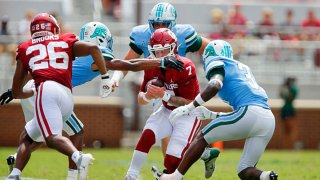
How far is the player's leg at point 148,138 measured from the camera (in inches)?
365

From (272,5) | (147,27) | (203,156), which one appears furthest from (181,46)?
(272,5)

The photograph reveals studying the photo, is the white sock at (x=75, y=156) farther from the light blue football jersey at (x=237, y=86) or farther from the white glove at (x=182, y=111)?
the light blue football jersey at (x=237, y=86)

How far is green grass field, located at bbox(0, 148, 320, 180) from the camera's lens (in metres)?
11.6

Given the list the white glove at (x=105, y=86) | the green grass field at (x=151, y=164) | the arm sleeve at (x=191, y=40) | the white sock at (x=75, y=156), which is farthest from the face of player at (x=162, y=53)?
the green grass field at (x=151, y=164)

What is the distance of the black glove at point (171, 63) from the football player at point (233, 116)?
0.28 m

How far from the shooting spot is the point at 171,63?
9016mm

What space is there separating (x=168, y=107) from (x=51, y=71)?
4.70ft

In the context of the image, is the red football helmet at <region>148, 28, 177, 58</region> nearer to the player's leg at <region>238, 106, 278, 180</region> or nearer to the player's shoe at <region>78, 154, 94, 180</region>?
the player's leg at <region>238, 106, 278, 180</region>

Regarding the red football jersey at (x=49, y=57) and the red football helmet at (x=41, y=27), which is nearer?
the red football jersey at (x=49, y=57)

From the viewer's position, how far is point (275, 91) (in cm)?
2061

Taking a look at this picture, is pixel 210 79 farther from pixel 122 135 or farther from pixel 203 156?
pixel 122 135

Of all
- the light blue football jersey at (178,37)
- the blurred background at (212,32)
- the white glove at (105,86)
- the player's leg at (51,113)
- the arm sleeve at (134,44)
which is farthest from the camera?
the blurred background at (212,32)

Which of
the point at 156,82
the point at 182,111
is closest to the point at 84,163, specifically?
the point at 182,111

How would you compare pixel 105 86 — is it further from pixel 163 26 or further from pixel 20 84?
pixel 163 26
